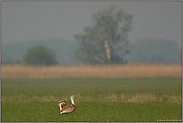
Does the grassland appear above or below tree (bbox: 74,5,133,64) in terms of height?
below

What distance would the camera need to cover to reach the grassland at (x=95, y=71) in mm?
→ 28359

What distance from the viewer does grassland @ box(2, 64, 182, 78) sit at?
28.4 metres

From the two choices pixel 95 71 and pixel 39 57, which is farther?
pixel 39 57

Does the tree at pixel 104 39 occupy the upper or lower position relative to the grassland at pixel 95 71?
upper

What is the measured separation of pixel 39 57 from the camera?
4522 cm

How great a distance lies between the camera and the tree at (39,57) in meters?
45.1

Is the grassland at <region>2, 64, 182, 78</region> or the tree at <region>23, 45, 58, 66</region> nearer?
the grassland at <region>2, 64, 182, 78</region>

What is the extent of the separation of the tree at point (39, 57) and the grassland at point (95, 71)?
14538 millimetres

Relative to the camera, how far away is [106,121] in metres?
8.49

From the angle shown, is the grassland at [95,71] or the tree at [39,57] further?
the tree at [39,57]

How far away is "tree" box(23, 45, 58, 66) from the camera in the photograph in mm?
45062

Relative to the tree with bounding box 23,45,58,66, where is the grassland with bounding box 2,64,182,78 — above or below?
below

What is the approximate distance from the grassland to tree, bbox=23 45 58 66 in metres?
14.5

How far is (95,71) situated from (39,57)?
18.7m
